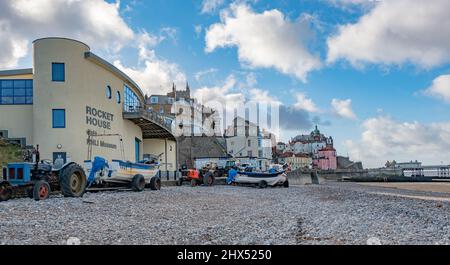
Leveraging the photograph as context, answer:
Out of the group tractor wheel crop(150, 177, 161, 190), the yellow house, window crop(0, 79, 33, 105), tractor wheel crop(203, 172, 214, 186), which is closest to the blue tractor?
tractor wheel crop(150, 177, 161, 190)

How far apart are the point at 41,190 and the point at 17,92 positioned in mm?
16374

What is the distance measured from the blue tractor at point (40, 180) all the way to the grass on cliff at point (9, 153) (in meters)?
8.33

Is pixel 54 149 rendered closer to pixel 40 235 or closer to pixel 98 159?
pixel 98 159

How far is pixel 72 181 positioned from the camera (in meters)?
17.9

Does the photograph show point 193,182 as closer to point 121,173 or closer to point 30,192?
point 121,173

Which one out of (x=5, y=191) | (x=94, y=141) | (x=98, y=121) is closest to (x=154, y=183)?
(x=94, y=141)

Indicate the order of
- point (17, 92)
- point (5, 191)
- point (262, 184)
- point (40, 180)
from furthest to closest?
1. point (262, 184)
2. point (17, 92)
3. point (40, 180)
4. point (5, 191)

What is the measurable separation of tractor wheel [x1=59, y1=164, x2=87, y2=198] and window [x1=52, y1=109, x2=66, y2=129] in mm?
11417

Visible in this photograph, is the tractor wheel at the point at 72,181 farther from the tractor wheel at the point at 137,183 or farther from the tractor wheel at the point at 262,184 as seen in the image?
the tractor wheel at the point at 262,184

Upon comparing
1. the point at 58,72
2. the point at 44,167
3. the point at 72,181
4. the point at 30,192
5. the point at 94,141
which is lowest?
the point at 30,192

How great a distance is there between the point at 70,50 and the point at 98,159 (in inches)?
436

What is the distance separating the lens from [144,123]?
130 ft

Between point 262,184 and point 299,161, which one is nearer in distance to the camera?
point 262,184
